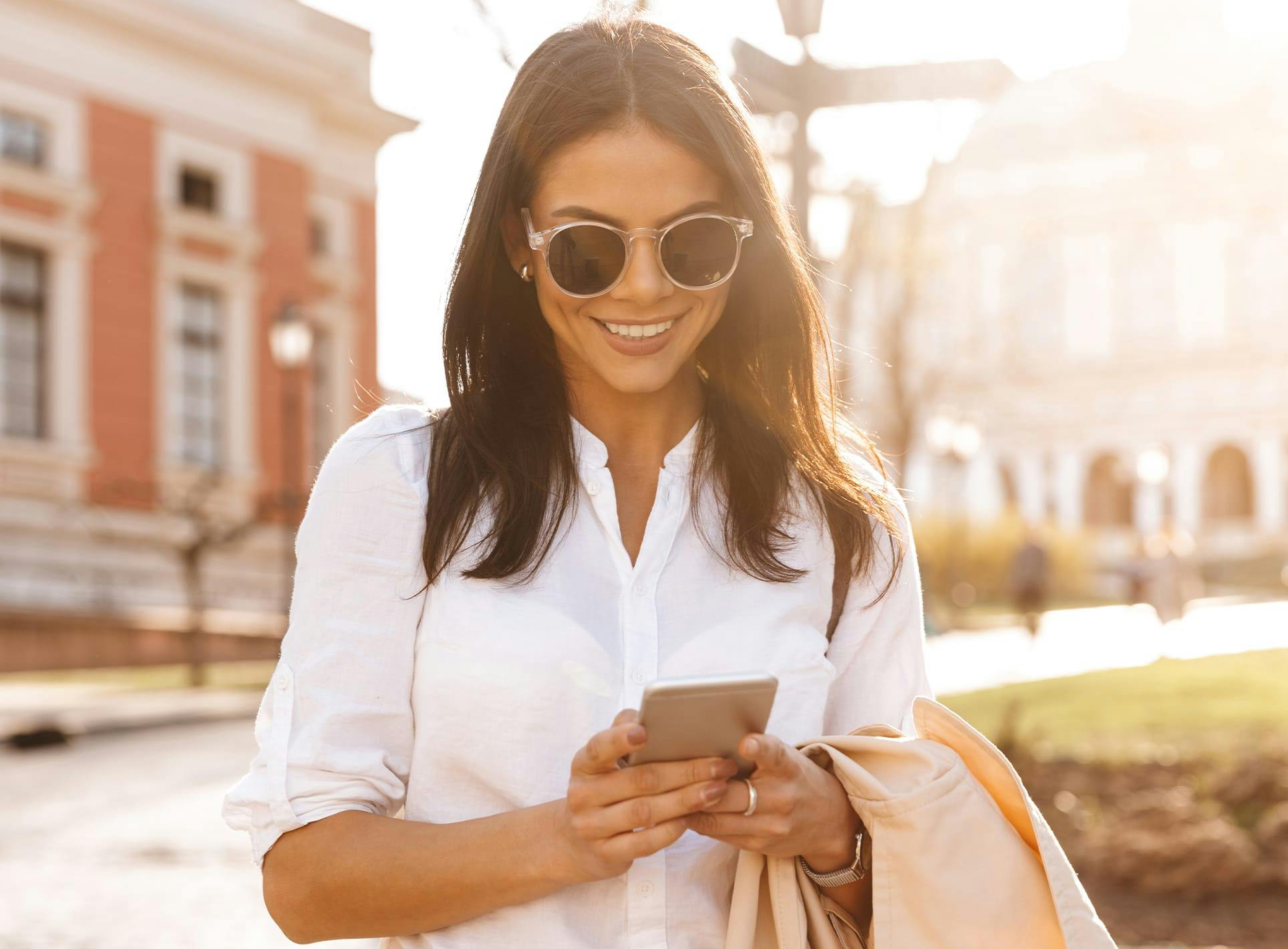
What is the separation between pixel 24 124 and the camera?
21969 mm

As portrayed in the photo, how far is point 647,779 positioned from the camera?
5.72 ft

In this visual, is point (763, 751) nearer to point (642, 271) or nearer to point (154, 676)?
point (642, 271)

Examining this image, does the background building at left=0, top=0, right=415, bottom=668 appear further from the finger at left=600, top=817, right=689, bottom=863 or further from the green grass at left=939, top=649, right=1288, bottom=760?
the finger at left=600, top=817, right=689, bottom=863

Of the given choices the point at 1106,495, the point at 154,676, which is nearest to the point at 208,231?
the point at 154,676

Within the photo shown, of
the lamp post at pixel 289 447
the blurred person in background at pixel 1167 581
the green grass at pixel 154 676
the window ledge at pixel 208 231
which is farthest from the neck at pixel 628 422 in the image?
the blurred person in background at pixel 1167 581

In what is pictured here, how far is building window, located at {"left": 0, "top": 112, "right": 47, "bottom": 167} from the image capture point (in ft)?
70.9

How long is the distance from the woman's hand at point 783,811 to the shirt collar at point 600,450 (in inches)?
18.2

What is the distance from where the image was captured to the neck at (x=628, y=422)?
223 cm

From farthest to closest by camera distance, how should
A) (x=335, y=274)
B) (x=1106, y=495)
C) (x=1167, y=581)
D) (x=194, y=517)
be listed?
(x=1106, y=495) < (x=335, y=274) < (x=1167, y=581) < (x=194, y=517)

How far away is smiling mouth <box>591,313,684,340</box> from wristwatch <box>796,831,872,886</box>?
0.69 m

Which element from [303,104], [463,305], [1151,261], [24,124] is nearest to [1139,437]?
[1151,261]

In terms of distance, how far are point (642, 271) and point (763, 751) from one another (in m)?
0.64

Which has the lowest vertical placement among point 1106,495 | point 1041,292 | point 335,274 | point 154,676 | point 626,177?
point 154,676

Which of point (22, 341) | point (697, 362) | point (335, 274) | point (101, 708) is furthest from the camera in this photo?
point (335, 274)
